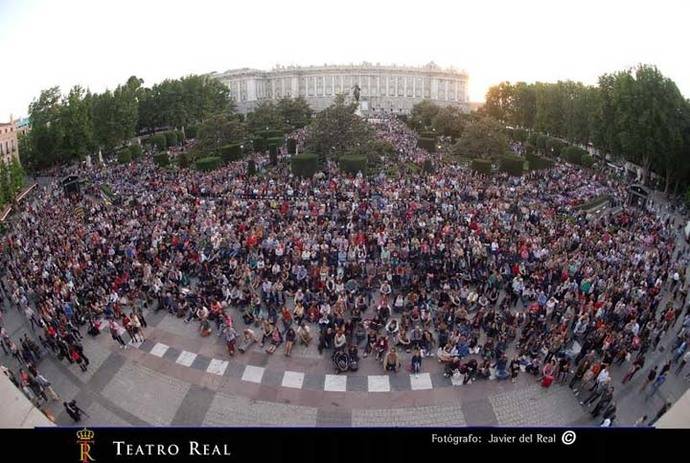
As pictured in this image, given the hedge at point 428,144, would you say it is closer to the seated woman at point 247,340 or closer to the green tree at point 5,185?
the seated woman at point 247,340

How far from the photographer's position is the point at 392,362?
12.6 m

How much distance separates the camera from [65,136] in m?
47.3

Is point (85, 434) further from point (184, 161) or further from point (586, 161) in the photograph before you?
point (586, 161)

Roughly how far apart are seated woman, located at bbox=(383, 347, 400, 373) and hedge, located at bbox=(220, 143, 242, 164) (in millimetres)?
38466

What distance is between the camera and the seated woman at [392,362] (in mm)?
12625

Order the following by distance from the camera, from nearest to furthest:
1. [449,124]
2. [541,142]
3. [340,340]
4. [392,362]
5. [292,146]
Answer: [392,362] → [340,340] → [292,146] → [541,142] → [449,124]

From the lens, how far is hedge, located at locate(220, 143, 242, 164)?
46.4 meters

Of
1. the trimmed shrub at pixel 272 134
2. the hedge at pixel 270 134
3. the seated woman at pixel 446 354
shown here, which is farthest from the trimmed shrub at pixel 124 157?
the seated woman at pixel 446 354

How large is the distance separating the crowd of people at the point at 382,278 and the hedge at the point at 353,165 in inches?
350

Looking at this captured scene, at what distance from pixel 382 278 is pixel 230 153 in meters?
34.6

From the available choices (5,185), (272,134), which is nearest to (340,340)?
(5,185)

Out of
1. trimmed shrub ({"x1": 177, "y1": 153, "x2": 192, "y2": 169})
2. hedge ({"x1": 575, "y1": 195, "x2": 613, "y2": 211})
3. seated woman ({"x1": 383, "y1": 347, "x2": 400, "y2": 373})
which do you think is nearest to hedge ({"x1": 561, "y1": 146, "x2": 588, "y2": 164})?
hedge ({"x1": 575, "y1": 195, "x2": 613, "y2": 211})

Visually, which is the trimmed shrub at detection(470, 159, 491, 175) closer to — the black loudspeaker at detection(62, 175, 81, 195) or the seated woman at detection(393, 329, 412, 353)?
the seated woman at detection(393, 329, 412, 353)

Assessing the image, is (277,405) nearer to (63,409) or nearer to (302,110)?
(63,409)
